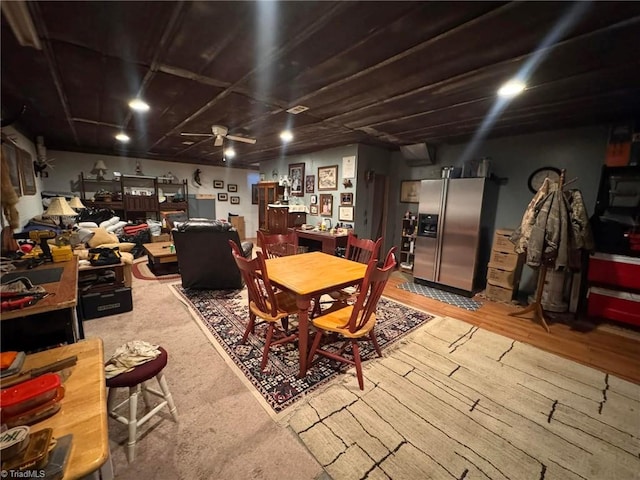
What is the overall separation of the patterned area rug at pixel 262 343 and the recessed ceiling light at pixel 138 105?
2.36 meters

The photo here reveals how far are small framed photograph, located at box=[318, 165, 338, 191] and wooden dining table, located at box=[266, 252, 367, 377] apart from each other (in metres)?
2.63

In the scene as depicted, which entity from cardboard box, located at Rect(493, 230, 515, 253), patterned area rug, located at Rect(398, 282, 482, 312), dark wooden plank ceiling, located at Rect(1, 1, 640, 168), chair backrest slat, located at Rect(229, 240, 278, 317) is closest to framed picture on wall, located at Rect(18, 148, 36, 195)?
dark wooden plank ceiling, located at Rect(1, 1, 640, 168)

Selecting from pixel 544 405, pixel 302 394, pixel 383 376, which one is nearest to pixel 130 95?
pixel 302 394

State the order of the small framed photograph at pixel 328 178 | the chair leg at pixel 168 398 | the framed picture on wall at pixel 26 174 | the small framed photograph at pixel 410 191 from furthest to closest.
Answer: the small framed photograph at pixel 328 178 < the small framed photograph at pixel 410 191 < the framed picture on wall at pixel 26 174 < the chair leg at pixel 168 398

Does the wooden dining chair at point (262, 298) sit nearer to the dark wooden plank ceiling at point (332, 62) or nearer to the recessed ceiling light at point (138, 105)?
the dark wooden plank ceiling at point (332, 62)

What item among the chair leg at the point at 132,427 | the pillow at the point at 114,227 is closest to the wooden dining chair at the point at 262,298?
the chair leg at the point at 132,427

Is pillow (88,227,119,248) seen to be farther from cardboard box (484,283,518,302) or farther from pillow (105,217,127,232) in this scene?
cardboard box (484,283,518,302)

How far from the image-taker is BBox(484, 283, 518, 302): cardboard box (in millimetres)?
3672

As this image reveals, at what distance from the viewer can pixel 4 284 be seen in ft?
5.49

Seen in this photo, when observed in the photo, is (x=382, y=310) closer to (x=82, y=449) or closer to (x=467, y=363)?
(x=467, y=363)

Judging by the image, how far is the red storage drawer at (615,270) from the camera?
286cm

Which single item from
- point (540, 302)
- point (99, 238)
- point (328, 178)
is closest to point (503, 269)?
point (540, 302)

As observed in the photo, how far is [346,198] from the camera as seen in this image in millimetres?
4934

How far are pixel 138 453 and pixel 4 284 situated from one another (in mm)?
1361
